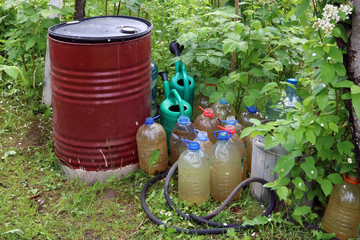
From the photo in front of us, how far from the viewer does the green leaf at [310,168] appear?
2.53m

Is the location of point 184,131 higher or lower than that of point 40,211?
higher

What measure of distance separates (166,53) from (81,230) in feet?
6.86

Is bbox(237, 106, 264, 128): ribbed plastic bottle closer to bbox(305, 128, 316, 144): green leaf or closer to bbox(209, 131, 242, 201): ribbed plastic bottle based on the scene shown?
bbox(209, 131, 242, 201): ribbed plastic bottle

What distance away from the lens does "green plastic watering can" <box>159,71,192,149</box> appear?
3.38 metres

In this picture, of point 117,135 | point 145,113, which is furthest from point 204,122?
point 117,135

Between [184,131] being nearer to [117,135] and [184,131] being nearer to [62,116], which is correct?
[117,135]

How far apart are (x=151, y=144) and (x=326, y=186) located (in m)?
1.30

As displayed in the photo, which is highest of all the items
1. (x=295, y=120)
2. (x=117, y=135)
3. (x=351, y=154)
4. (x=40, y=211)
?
(x=295, y=120)

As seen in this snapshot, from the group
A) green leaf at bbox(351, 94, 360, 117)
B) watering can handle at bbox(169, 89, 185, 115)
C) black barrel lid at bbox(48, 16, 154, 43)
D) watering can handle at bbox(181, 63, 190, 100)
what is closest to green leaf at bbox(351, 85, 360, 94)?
green leaf at bbox(351, 94, 360, 117)

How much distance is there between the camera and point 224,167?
2.94 m

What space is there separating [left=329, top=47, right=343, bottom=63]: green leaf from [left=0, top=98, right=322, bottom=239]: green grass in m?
1.04

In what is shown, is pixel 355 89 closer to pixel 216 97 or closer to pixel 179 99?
pixel 216 97

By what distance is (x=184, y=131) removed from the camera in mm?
3266

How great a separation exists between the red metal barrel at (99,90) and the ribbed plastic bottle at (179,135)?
26cm
